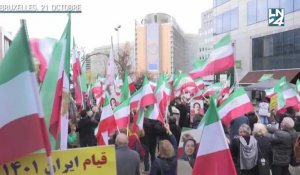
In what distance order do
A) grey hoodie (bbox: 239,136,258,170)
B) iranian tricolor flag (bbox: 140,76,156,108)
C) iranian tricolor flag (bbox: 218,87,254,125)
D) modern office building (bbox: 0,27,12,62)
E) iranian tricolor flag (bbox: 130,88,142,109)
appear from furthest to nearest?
modern office building (bbox: 0,27,12,62) < iranian tricolor flag (bbox: 130,88,142,109) < iranian tricolor flag (bbox: 140,76,156,108) < iranian tricolor flag (bbox: 218,87,254,125) < grey hoodie (bbox: 239,136,258,170)

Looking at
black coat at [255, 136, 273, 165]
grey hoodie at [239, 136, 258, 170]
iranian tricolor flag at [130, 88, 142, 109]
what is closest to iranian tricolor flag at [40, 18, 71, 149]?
grey hoodie at [239, 136, 258, 170]

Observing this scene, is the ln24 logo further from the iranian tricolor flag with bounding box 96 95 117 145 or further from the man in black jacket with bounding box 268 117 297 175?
the iranian tricolor flag with bounding box 96 95 117 145

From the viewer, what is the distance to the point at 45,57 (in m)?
7.55

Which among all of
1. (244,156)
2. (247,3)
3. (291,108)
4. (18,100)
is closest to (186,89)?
(291,108)

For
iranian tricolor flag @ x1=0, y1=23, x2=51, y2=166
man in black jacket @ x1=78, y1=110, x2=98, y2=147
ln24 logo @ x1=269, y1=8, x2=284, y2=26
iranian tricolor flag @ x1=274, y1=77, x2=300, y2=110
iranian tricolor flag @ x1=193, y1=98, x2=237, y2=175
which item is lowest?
man in black jacket @ x1=78, y1=110, x2=98, y2=147

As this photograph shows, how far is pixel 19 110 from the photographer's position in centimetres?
390

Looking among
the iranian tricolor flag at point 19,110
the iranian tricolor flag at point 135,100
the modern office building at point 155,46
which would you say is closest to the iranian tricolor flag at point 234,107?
the iranian tricolor flag at point 135,100

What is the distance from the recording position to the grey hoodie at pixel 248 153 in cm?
747

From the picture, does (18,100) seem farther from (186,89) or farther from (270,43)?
(270,43)

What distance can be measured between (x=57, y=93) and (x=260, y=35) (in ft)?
136

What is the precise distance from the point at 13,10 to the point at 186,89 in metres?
16.1

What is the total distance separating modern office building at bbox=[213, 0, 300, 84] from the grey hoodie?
26.5 m

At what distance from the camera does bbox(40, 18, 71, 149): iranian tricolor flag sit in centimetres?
525

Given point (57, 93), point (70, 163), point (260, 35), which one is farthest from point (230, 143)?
point (260, 35)
